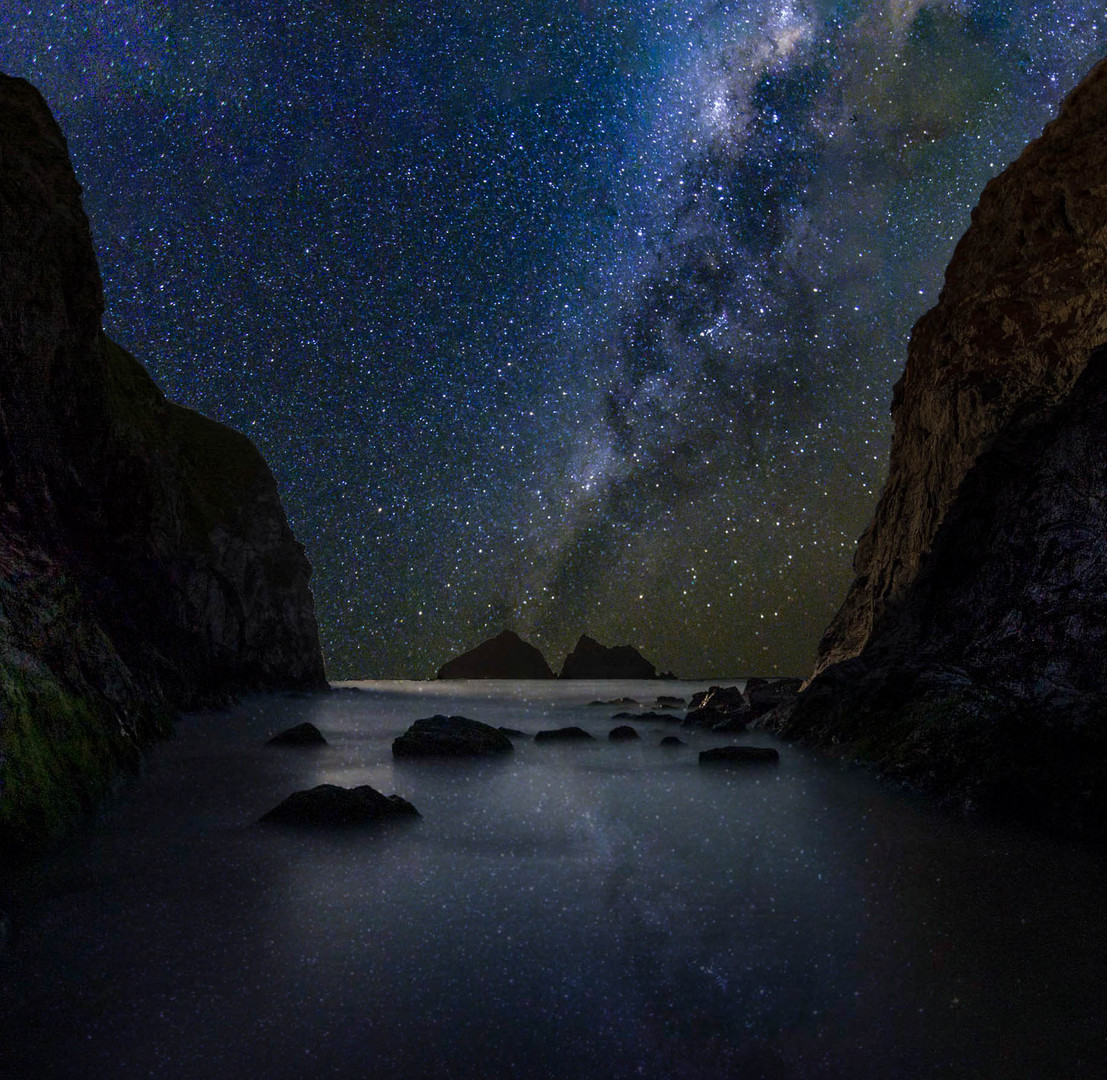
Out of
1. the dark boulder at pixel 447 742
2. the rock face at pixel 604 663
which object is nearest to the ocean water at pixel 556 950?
the dark boulder at pixel 447 742

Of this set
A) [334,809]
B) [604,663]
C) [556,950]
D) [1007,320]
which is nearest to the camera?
[556,950]

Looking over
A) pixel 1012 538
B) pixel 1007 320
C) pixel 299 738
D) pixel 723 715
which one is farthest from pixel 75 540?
pixel 1007 320

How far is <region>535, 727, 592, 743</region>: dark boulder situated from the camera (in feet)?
60.2

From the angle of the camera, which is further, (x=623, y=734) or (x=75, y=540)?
(x=623, y=734)

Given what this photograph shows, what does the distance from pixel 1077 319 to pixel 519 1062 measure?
44.6 ft

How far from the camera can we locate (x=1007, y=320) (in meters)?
13.0

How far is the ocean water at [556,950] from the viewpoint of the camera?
3254 mm

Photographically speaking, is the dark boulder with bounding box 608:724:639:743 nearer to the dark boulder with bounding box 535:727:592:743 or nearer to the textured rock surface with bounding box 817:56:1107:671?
the dark boulder with bounding box 535:727:592:743

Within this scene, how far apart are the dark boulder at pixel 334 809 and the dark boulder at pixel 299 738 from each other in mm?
8203

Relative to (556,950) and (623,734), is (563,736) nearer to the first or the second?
(623,734)

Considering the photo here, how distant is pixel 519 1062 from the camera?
126 inches

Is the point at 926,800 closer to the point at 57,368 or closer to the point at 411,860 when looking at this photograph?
the point at 411,860

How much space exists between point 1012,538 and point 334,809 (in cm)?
1131

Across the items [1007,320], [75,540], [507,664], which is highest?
[1007,320]
